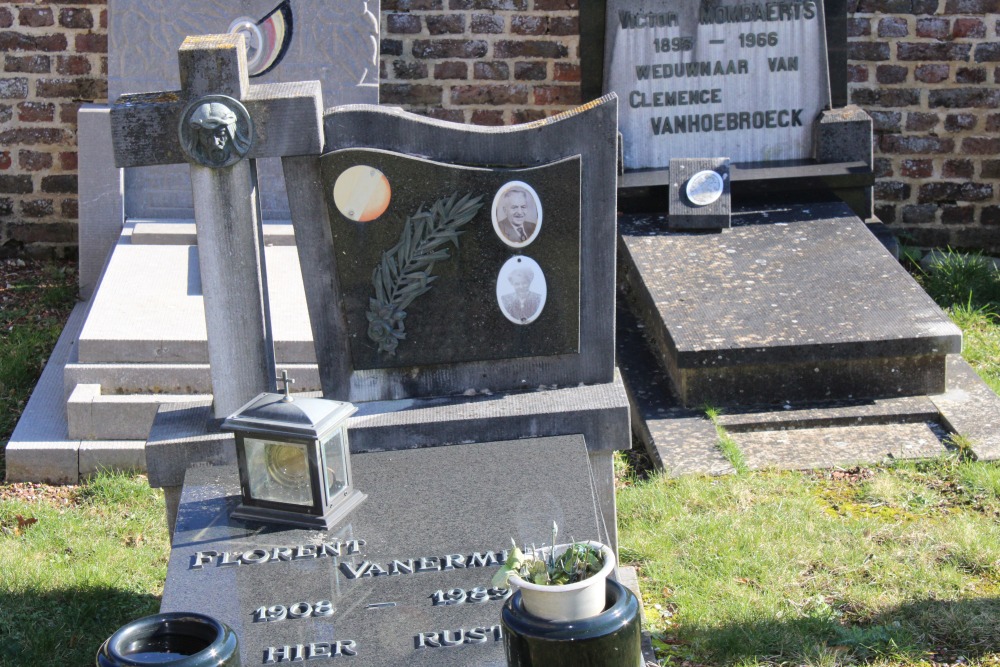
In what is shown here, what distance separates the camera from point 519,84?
7141 mm

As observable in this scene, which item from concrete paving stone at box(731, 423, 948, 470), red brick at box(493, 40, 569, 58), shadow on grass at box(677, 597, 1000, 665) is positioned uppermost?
red brick at box(493, 40, 569, 58)

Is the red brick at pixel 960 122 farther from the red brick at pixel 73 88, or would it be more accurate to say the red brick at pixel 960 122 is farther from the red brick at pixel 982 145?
the red brick at pixel 73 88

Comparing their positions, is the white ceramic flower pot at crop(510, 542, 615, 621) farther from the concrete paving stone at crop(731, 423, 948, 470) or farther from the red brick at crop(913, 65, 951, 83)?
the red brick at crop(913, 65, 951, 83)

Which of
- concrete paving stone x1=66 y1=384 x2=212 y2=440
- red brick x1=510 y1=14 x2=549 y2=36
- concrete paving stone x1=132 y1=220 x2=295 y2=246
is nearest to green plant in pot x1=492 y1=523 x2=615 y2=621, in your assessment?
concrete paving stone x1=66 y1=384 x2=212 y2=440

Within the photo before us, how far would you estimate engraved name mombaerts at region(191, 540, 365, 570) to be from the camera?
293cm

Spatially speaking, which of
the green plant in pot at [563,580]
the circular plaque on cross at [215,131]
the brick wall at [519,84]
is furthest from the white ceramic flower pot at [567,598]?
the brick wall at [519,84]

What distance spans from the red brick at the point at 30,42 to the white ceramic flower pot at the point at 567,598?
5711mm

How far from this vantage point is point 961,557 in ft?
12.5

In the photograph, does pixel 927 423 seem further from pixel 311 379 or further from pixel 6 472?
pixel 6 472

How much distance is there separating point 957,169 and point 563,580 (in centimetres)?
574

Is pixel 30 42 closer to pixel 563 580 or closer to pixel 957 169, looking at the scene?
pixel 957 169

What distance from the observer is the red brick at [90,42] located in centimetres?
692

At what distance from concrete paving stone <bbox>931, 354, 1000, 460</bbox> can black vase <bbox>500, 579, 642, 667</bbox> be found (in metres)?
2.60

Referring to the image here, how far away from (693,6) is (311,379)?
127 inches
